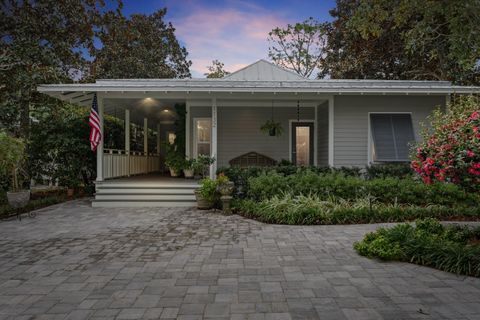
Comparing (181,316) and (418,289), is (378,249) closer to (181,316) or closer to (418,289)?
(418,289)

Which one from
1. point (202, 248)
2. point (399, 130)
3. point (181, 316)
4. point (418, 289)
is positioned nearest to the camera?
point (181, 316)

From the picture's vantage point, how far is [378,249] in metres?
4.17

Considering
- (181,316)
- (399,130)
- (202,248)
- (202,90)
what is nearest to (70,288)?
(181,316)

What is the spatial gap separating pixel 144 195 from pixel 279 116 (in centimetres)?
558

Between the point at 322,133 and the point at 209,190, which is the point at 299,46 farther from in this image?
the point at 209,190

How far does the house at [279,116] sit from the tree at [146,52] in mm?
9236

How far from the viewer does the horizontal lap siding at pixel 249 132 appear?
11.3 m

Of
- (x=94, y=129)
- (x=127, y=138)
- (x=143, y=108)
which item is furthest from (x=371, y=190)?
(x=143, y=108)

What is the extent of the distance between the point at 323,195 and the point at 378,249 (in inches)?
121

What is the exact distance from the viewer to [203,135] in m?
11.1

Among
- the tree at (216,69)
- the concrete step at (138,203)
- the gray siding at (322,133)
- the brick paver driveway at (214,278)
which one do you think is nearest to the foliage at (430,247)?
the brick paver driveway at (214,278)

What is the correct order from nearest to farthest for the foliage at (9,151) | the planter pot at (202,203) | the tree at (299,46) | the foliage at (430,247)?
the foliage at (430,247) < the foliage at (9,151) < the planter pot at (202,203) < the tree at (299,46)

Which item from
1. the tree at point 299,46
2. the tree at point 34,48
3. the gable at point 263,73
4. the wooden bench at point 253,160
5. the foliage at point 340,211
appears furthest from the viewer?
the tree at point 299,46

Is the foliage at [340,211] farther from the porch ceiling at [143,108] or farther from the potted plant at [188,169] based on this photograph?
the porch ceiling at [143,108]
